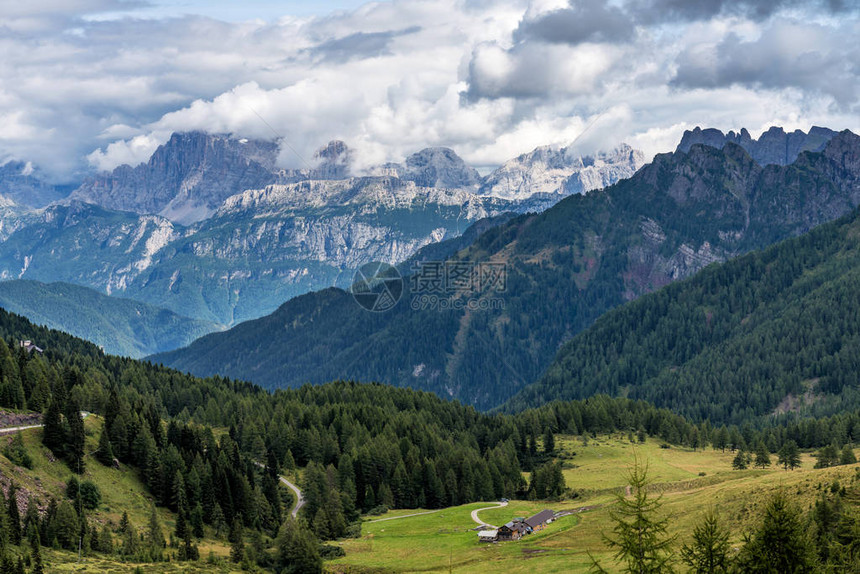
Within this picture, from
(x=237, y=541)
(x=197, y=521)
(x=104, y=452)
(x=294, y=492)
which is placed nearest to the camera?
(x=237, y=541)

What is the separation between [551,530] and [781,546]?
79.4 m

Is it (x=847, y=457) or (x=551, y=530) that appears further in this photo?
(x=847, y=457)

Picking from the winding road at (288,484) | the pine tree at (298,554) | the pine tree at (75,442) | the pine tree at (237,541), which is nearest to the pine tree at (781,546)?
the pine tree at (298,554)

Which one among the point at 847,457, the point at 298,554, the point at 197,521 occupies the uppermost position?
the point at 197,521

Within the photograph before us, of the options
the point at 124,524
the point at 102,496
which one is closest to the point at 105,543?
the point at 124,524

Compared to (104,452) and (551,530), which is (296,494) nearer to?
(104,452)

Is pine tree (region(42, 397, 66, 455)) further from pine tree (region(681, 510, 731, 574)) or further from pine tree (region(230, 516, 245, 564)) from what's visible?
pine tree (region(681, 510, 731, 574))

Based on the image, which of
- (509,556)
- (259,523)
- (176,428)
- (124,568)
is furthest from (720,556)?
(176,428)

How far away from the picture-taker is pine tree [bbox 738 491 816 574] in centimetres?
6225

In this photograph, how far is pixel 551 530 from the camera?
456ft

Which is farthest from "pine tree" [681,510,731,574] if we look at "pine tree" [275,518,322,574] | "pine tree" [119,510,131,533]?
"pine tree" [119,510,131,533]

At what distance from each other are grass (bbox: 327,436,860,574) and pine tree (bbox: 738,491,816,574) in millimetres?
31553

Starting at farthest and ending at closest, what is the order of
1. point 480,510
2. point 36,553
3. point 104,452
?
point 480,510 → point 104,452 → point 36,553

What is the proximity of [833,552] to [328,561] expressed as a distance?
273 ft
